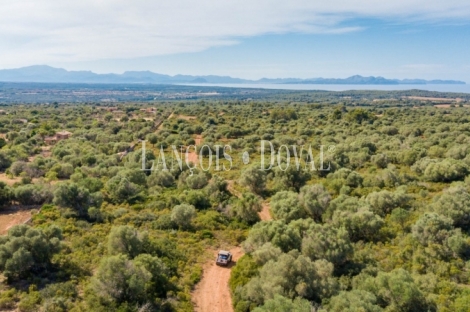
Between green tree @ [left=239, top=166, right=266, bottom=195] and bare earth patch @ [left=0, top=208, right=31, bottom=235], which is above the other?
green tree @ [left=239, top=166, right=266, bottom=195]

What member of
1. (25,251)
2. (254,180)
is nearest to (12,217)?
(25,251)

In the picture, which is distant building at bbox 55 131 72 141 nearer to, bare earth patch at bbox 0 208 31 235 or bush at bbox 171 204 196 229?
bare earth patch at bbox 0 208 31 235

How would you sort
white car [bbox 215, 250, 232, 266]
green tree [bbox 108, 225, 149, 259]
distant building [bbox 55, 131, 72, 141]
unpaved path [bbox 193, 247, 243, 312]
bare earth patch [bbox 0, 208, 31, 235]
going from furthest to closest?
distant building [bbox 55, 131, 72, 141], bare earth patch [bbox 0, 208, 31, 235], white car [bbox 215, 250, 232, 266], green tree [bbox 108, 225, 149, 259], unpaved path [bbox 193, 247, 243, 312]

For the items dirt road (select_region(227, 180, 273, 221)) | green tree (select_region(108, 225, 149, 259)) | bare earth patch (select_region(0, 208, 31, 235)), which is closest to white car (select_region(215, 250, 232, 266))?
green tree (select_region(108, 225, 149, 259))

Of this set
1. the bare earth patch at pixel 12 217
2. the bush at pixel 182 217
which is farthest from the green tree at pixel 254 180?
the bare earth patch at pixel 12 217

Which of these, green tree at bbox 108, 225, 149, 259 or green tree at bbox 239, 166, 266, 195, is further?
green tree at bbox 239, 166, 266, 195

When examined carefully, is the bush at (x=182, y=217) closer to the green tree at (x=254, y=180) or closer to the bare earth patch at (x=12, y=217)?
the green tree at (x=254, y=180)
